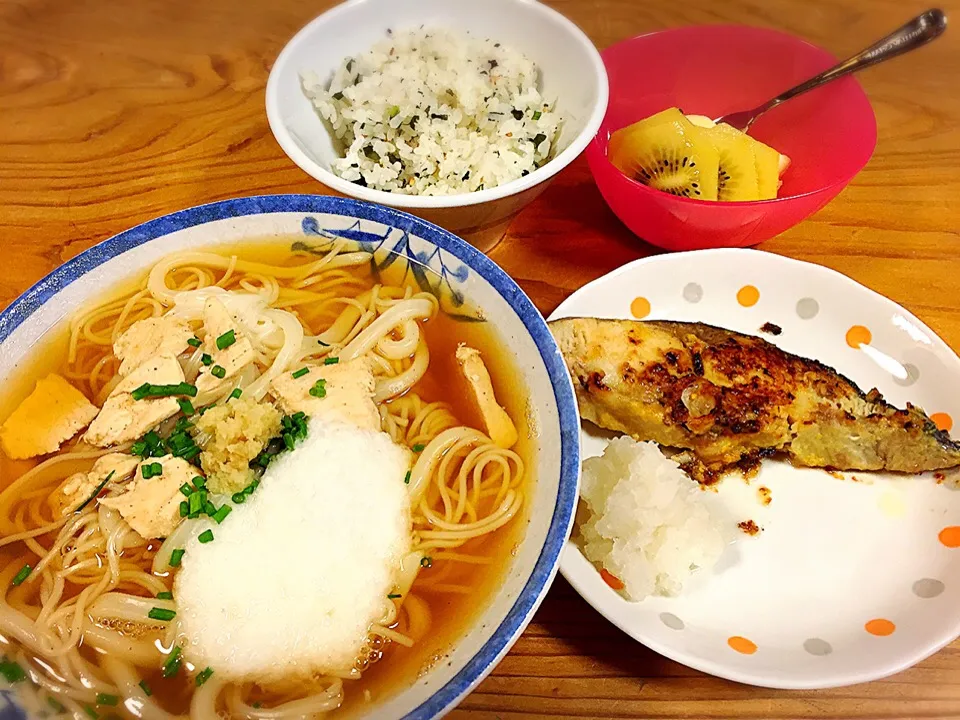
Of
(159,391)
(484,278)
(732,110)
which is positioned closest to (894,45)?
(732,110)

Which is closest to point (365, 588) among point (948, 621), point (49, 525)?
point (49, 525)

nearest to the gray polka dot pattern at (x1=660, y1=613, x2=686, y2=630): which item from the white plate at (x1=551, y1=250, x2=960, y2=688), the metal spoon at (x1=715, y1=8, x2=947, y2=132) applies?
the white plate at (x1=551, y1=250, x2=960, y2=688)

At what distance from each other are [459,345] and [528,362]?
9.0 inches

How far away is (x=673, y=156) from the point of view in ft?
6.56

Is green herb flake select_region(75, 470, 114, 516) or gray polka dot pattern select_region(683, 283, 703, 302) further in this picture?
gray polka dot pattern select_region(683, 283, 703, 302)

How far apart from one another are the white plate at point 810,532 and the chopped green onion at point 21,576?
42.6 inches

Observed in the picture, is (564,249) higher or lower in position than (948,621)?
higher

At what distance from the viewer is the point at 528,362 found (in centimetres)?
144

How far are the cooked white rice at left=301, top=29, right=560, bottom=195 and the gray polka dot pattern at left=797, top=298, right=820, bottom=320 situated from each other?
0.87 metres

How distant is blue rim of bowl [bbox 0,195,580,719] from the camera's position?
3.70 feet

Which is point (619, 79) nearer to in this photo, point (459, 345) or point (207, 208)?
point (459, 345)

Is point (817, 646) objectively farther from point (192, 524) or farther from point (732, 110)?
point (732, 110)

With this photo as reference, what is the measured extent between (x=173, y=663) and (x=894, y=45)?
8.00ft

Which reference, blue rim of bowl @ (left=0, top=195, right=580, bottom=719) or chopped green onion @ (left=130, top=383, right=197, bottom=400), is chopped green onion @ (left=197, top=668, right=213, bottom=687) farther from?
chopped green onion @ (left=130, top=383, right=197, bottom=400)
